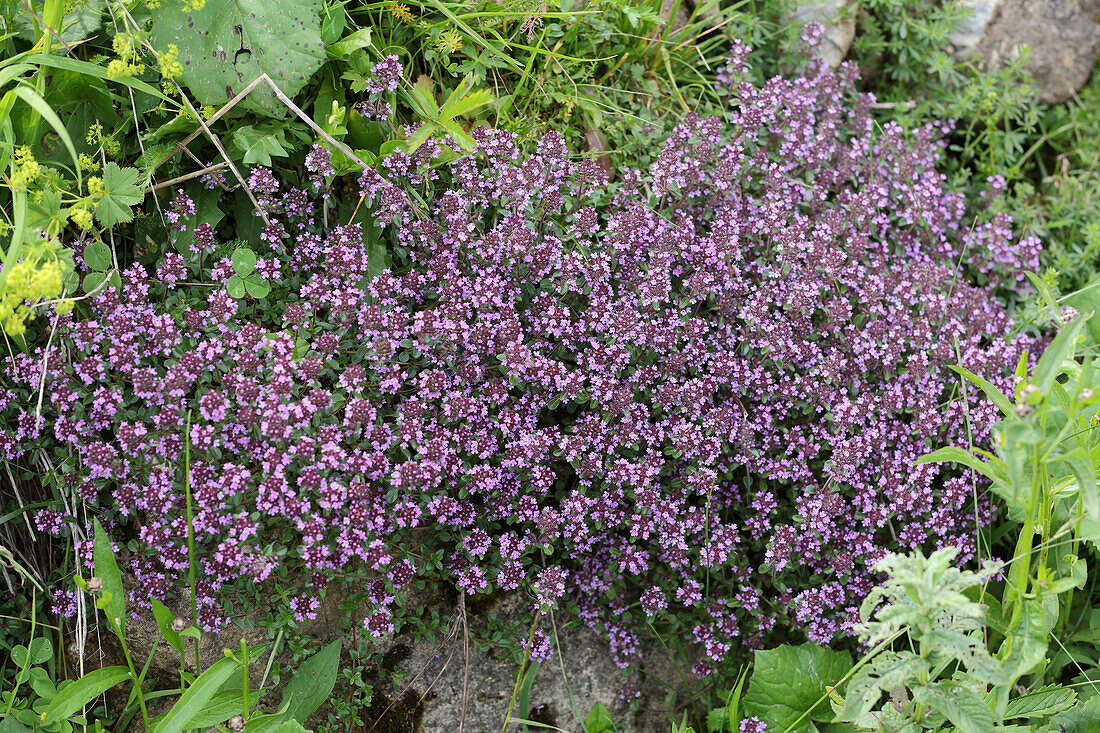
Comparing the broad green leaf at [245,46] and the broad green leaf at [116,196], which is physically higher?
the broad green leaf at [245,46]

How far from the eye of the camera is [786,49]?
→ 4.13m

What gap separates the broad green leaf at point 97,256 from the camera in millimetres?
2756

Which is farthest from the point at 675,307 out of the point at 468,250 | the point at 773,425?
the point at 468,250

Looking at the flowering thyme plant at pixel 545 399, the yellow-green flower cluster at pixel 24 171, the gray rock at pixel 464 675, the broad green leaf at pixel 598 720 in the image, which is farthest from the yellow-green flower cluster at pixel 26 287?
the broad green leaf at pixel 598 720

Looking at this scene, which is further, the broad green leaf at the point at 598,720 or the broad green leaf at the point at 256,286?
the broad green leaf at the point at 598,720

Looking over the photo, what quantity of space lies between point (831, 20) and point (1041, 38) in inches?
57.8

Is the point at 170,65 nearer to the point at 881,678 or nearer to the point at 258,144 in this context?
the point at 258,144

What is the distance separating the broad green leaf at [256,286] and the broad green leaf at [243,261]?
0.03 m

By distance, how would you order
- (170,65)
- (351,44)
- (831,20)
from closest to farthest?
(170,65) < (351,44) < (831,20)

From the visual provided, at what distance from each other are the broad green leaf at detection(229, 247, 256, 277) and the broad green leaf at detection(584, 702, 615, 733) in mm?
1960

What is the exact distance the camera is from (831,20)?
4.32m

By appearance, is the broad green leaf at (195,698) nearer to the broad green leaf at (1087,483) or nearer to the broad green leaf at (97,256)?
the broad green leaf at (97,256)

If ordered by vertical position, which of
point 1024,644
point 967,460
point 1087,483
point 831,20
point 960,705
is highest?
point 831,20

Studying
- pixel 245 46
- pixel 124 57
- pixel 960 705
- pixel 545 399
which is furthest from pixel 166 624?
pixel 960 705
